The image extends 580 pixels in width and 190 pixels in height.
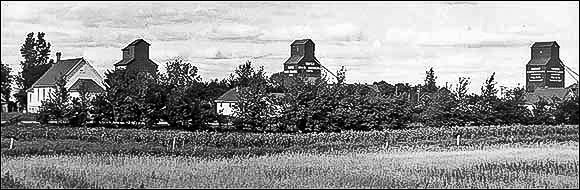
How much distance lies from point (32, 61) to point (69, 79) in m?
14.4

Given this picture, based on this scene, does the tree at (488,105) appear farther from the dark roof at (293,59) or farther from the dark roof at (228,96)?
the dark roof at (228,96)

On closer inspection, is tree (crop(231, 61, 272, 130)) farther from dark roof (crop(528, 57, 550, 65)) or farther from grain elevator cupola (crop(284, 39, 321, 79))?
dark roof (crop(528, 57, 550, 65))

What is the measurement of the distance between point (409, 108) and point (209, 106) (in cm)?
888

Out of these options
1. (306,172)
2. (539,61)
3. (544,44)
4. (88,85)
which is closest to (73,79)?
(88,85)

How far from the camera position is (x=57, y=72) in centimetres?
4594

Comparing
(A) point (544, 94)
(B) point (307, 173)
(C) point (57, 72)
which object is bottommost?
(B) point (307, 173)

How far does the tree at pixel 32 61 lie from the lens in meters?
48.2

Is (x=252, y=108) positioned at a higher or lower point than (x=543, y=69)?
lower

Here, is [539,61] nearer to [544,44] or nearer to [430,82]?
[544,44]

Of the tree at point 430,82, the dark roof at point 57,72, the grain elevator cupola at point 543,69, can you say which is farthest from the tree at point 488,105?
the dark roof at point 57,72

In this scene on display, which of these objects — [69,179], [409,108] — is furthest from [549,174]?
[409,108]

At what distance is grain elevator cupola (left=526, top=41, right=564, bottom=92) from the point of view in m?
24.2

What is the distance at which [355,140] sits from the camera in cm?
2717

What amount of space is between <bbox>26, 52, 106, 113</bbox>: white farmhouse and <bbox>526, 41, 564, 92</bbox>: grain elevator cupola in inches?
922
